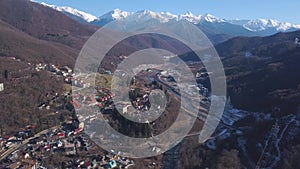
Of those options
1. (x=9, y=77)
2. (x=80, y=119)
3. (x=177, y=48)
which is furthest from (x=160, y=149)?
(x=177, y=48)

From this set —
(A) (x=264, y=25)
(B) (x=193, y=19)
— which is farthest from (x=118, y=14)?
(A) (x=264, y=25)

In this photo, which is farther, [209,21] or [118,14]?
[118,14]

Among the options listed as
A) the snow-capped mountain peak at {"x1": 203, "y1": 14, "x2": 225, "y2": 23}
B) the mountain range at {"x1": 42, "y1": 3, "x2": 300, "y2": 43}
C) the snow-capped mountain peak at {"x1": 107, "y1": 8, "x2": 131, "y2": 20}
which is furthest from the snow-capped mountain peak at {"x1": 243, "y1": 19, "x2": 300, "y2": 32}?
the snow-capped mountain peak at {"x1": 107, "y1": 8, "x2": 131, "y2": 20}

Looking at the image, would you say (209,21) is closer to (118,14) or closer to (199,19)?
(199,19)

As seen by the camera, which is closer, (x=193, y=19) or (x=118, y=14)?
(x=193, y=19)

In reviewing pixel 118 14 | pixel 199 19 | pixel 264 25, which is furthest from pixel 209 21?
pixel 118 14

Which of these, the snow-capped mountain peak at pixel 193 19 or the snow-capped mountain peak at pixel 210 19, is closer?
the snow-capped mountain peak at pixel 193 19

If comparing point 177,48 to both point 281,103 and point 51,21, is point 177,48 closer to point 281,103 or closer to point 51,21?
point 51,21

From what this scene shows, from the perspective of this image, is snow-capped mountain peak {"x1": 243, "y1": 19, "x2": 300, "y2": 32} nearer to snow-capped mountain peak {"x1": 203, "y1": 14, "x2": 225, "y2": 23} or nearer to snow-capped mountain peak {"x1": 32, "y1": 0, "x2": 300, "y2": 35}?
snow-capped mountain peak {"x1": 32, "y1": 0, "x2": 300, "y2": 35}

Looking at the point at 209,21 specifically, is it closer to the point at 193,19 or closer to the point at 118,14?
the point at 193,19

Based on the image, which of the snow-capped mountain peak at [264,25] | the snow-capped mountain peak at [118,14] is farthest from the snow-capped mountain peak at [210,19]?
the snow-capped mountain peak at [118,14]

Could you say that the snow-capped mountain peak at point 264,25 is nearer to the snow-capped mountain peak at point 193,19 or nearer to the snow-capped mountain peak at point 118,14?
the snow-capped mountain peak at point 193,19
